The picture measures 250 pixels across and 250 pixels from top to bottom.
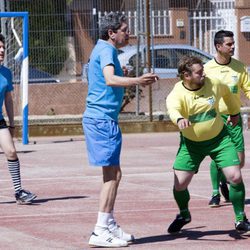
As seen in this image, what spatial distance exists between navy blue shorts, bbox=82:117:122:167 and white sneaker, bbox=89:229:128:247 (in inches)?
25.3

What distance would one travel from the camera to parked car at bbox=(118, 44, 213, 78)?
854 inches

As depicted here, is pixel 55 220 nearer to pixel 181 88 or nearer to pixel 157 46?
pixel 181 88

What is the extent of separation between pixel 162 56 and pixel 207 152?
12.2 m

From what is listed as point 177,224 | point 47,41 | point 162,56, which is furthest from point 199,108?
point 162,56

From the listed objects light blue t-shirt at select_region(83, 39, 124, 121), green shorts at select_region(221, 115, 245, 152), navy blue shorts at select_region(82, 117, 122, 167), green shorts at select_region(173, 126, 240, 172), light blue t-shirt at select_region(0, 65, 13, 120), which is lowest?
green shorts at select_region(221, 115, 245, 152)

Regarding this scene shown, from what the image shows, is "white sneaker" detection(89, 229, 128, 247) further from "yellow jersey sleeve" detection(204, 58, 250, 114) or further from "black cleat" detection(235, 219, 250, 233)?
"yellow jersey sleeve" detection(204, 58, 250, 114)

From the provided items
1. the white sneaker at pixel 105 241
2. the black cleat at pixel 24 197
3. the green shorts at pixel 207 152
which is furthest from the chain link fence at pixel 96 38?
the white sneaker at pixel 105 241

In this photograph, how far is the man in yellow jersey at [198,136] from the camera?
958cm

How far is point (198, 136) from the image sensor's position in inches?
383

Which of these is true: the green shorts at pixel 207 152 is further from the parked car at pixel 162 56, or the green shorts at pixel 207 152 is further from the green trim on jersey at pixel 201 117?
the parked car at pixel 162 56

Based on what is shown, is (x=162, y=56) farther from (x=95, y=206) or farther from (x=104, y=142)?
(x=104, y=142)

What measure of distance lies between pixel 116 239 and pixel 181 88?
5.18 ft

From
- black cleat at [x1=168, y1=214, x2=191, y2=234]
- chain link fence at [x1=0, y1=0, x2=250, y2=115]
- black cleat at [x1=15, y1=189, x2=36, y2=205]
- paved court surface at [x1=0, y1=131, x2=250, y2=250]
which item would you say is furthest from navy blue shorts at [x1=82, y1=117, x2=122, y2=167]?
chain link fence at [x1=0, y1=0, x2=250, y2=115]

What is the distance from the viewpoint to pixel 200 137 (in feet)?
31.9
